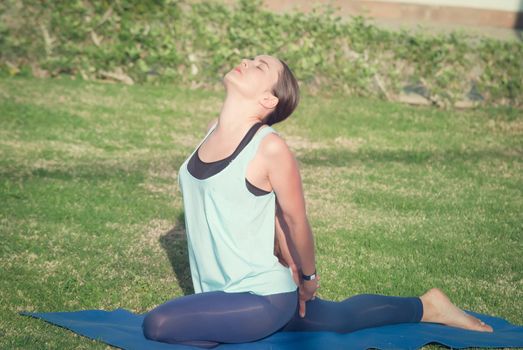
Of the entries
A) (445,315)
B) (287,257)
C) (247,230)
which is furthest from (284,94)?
(445,315)

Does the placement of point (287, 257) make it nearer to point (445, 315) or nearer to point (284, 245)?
point (284, 245)

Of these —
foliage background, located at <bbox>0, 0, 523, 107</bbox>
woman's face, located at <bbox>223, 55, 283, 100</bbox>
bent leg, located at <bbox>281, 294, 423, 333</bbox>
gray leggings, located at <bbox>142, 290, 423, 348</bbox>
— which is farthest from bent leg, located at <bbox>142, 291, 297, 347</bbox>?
foliage background, located at <bbox>0, 0, 523, 107</bbox>

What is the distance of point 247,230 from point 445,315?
1.32m

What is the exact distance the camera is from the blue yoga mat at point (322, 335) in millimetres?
4461

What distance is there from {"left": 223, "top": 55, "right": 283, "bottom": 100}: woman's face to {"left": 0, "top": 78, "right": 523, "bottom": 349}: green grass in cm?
143

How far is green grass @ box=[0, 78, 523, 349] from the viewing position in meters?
5.62

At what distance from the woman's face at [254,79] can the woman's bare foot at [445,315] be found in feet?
4.97

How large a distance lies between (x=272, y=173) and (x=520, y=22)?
775 inches

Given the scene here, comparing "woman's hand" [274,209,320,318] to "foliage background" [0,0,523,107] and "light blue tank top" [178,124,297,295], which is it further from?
"foliage background" [0,0,523,107]

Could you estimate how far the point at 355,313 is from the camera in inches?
187

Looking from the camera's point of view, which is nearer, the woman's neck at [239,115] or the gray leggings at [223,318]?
the gray leggings at [223,318]

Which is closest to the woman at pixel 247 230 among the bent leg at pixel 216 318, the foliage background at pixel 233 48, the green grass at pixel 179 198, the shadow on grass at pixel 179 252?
the bent leg at pixel 216 318

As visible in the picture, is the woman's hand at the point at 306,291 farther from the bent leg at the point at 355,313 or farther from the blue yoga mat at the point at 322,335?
the blue yoga mat at the point at 322,335

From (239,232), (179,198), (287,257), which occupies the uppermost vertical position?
(239,232)
